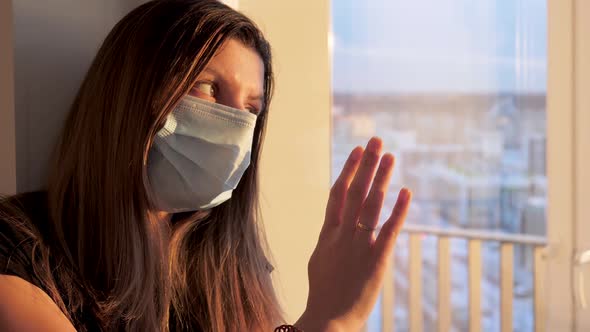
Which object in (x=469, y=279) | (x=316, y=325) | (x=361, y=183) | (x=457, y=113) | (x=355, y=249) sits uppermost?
(x=457, y=113)

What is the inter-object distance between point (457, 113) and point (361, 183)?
5.30 ft

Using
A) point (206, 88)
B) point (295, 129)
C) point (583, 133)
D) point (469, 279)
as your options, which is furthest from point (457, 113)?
point (206, 88)

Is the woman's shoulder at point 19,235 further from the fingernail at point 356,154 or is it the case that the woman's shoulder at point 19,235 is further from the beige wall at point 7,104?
the fingernail at point 356,154

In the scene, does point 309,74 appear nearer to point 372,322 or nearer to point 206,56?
point 206,56

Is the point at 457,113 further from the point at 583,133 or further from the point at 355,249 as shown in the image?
the point at 355,249

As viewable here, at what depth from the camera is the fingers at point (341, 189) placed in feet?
3.06

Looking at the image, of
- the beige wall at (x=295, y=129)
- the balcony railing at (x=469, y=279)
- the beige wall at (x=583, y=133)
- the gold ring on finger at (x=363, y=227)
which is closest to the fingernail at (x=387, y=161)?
the gold ring on finger at (x=363, y=227)

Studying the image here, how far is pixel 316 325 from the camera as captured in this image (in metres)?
0.88

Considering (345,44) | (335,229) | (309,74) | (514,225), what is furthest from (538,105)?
(335,229)

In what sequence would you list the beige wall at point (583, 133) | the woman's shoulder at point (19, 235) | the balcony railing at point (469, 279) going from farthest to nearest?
the balcony railing at point (469, 279) < the beige wall at point (583, 133) < the woman's shoulder at point (19, 235)

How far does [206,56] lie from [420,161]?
175 cm

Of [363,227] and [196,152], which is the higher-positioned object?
[196,152]

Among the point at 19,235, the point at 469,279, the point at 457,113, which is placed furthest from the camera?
the point at 469,279

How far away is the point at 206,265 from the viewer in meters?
1.07
